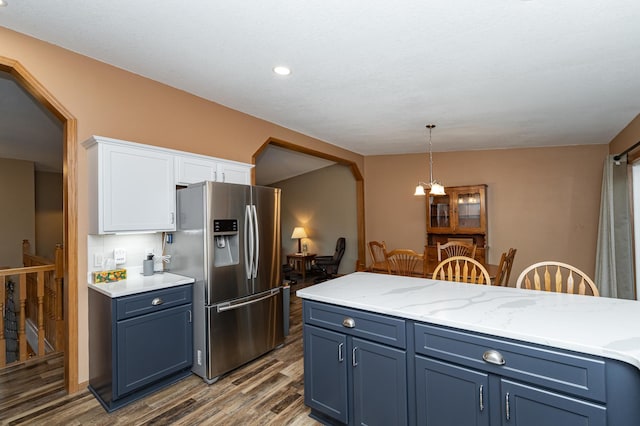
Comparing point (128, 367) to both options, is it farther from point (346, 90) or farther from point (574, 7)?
point (574, 7)

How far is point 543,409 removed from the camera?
52.0 inches

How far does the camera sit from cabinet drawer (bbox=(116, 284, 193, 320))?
2336 mm

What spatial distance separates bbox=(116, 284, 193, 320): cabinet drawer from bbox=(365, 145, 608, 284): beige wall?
15.5 ft

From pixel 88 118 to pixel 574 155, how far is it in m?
6.68

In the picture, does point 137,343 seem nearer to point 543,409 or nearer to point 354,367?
point 354,367

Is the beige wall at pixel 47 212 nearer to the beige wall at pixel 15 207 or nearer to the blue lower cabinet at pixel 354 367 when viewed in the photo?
the beige wall at pixel 15 207

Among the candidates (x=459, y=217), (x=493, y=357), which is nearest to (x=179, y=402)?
(x=493, y=357)

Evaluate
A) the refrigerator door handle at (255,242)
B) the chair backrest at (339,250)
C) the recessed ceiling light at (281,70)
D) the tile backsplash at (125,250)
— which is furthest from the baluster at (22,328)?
the chair backrest at (339,250)

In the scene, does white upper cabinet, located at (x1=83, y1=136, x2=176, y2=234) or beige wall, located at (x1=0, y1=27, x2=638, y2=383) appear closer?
white upper cabinet, located at (x1=83, y1=136, x2=176, y2=234)

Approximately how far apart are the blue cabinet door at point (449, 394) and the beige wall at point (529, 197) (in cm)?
477

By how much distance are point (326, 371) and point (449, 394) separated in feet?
2.52

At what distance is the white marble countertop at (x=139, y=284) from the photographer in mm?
2348

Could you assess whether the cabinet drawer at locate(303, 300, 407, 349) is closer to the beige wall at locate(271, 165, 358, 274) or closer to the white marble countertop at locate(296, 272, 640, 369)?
the white marble countertop at locate(296, 272, 640, 369)

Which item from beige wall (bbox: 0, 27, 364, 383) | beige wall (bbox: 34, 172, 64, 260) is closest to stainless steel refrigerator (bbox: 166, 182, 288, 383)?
beige wall (bbox: 0, 27, 364, 383)
